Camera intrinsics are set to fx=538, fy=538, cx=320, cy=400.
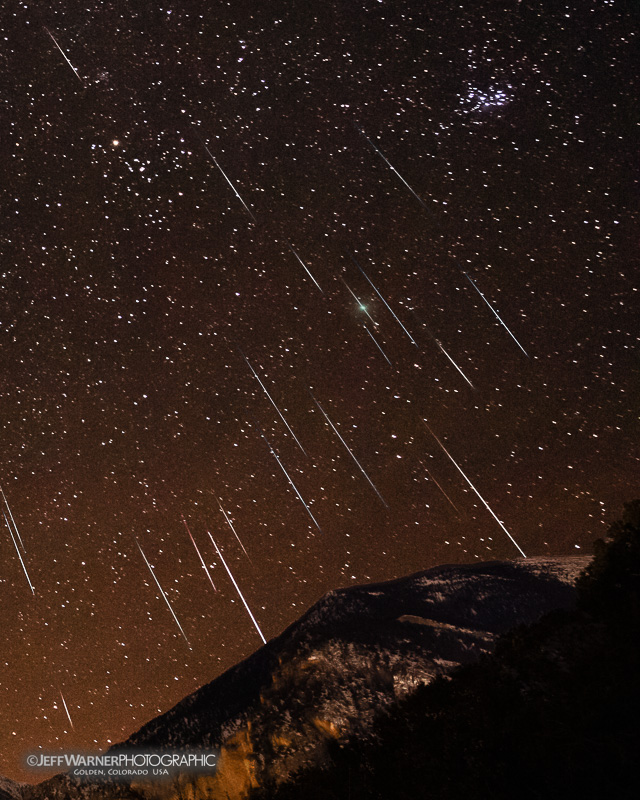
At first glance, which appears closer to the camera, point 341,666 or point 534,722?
point 534,722

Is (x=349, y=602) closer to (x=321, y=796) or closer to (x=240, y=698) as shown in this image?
(x=240, y=698)

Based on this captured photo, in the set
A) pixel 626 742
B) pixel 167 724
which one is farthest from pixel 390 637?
pixel 626 742

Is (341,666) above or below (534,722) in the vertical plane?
above

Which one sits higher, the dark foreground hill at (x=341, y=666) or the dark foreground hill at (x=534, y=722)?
the dark foreground hill at (x=341, y=666)

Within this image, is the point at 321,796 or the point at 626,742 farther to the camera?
the point at 321,796

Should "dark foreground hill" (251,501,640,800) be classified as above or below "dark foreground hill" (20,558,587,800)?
below

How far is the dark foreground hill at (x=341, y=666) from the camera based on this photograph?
16.8 m

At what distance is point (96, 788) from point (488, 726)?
18592 millimetres

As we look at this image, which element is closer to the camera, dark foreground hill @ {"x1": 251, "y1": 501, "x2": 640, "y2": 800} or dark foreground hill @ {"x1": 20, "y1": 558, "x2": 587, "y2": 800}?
dark foreground hill @ {"x1": 251, "y1": 501, "x2": 640, "y2": 800}

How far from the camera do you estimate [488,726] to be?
20.4 feet

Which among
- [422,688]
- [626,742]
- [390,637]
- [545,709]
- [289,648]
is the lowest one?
[626,742]

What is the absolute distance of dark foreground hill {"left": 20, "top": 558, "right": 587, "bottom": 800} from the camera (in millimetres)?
16844

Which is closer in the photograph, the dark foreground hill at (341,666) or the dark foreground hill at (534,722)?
the dark foreground hill at (534,722)

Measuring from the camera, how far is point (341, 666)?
62.8ft
